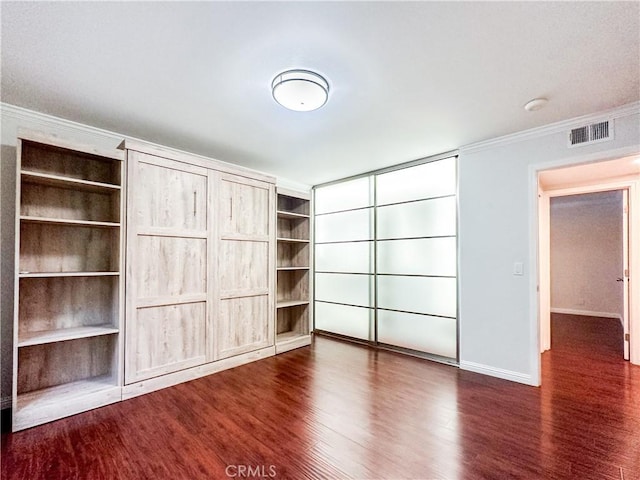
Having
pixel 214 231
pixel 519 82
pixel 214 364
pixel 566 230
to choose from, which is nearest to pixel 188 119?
pixel 214 231

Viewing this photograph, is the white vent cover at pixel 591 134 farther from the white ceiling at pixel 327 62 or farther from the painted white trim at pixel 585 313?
the painted white trim at pixel 585 313

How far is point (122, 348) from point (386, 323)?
3.10 meters

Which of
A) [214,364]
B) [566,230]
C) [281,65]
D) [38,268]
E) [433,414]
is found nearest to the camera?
[281,65]

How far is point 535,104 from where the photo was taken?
2.46 meters

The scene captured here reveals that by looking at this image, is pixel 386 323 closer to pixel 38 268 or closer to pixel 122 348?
pixel 122 348

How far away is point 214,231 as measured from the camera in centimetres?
340

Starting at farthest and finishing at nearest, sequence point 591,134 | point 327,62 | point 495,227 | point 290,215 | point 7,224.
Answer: point 290,215 → point 495,227 → point 591,134 → point 7,224 → point 327,62

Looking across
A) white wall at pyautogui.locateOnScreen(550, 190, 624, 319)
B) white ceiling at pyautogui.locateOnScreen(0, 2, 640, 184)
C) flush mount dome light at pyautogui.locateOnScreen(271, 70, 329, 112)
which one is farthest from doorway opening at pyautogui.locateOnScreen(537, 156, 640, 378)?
flush mount dome light at pyautogui.locateOnScreen(271, 70, 329, 112)

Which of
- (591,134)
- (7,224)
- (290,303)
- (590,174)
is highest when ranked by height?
(591,134)

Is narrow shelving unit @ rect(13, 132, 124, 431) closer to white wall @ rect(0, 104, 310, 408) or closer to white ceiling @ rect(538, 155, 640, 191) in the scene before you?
white wall @ rect(0, 104, 310, 408)

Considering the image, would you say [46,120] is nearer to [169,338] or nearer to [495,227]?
[169,338]

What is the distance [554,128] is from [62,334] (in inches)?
188

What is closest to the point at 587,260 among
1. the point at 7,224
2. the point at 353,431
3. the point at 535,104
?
the point at 535,104

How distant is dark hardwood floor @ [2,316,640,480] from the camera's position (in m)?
1.79
